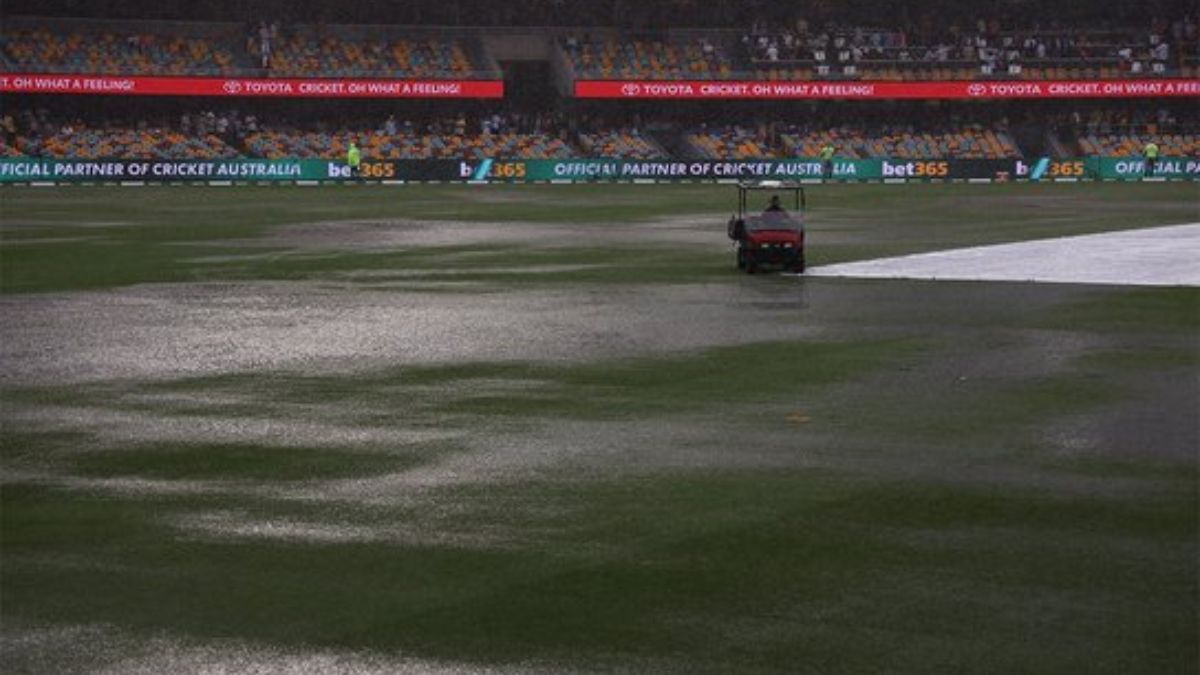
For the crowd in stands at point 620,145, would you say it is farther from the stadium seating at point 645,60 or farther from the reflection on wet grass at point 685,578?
the reflection on wet grass at point 685,578

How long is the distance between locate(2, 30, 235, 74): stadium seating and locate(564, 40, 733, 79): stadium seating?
18.5 metres

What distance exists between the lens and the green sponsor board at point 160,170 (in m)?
70.6

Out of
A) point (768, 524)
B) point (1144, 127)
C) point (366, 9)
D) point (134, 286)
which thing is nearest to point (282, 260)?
point (134, 286)

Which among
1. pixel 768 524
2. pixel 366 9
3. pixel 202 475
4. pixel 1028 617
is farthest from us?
pixel 366 9

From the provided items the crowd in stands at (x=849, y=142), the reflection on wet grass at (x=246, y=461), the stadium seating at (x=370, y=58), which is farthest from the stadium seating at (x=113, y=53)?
the reflection on wet grass at (x=246, y=461)

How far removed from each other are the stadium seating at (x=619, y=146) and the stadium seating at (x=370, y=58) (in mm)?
7240

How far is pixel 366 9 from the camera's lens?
93188 millimetres

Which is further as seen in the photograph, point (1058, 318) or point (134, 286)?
point (134, 286)

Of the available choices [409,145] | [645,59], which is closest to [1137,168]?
[645,59]

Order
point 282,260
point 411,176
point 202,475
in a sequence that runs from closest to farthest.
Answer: point 202,475 → point 282,260 → point 411,176

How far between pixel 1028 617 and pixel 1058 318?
15.2 metres

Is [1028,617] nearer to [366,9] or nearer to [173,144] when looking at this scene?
[173,144]

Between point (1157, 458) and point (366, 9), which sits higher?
point (366, 9)

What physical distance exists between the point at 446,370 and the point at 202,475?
5909mm
